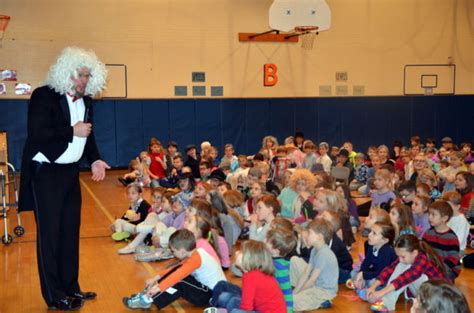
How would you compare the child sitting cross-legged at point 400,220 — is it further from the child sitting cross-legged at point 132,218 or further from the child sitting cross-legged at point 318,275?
the child sitting cross-legged at point 132,218

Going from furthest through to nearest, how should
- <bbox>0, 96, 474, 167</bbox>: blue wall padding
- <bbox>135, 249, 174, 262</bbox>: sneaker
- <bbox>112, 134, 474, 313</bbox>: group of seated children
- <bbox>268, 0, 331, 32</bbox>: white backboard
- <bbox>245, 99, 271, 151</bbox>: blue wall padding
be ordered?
<bbox>245, 99, 271, 151</bbox>: blue wall padding → <bbox>0, 96, 474, 167</bbox>: blue wall padding → <bbox>268, 0, 331, 32</bbox>: white backboard → <bbox>135, 249, 174, 262</bbox>: sneaker → <bbox>112, 134, 474, 313</bbox>: group of seated children

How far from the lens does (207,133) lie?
18469 millimetres

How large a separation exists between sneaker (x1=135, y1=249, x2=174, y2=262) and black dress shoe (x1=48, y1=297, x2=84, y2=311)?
194cm

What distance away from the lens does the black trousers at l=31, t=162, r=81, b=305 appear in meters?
5.04

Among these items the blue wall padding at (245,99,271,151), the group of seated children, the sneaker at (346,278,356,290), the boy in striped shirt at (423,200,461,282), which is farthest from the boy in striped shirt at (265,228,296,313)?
the blue wall padding at (245,99,271,151)

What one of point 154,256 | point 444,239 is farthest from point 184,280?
point 444,239

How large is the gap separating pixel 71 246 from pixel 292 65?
48.8 ft

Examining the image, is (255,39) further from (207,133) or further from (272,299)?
(272,299)

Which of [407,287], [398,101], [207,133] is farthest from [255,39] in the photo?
[407,287]

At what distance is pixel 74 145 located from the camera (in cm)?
504

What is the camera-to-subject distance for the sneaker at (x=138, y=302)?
→ 17.5 ft

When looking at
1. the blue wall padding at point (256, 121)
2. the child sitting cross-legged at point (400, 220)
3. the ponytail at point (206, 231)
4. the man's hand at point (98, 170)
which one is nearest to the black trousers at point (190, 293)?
the ponytail at point (206, 231)

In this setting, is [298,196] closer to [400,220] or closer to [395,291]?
[400,220]

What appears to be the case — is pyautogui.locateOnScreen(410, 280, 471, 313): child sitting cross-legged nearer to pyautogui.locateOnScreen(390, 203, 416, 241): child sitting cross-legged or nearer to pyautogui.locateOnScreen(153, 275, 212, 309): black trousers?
pyautogui.locateOnScreen(153, 275, 212, 309): black trousers
